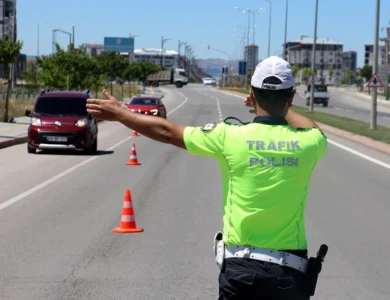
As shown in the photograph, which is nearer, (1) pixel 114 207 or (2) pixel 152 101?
(1) pixel 114 207

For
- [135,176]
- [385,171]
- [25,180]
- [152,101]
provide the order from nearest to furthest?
[25,180], [135,176], [385,171], [152,101]

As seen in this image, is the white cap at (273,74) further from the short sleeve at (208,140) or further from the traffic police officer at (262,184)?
the short sleeve at (208,140)

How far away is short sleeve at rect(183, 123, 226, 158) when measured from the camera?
13.8 feet

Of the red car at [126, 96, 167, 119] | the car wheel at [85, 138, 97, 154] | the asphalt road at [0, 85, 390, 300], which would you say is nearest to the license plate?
the car wheel at [85, 138, 97, 154]

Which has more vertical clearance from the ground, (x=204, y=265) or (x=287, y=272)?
(x=287, y=272)

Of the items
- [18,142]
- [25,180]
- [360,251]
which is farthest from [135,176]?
[18,142]

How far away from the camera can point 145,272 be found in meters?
8.85

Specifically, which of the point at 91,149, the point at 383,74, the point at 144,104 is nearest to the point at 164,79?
the point at 144,104

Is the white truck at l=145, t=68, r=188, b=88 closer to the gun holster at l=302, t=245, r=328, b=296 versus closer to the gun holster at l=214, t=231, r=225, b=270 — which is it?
the gun holster at l=214, t=231, r=225, b=270

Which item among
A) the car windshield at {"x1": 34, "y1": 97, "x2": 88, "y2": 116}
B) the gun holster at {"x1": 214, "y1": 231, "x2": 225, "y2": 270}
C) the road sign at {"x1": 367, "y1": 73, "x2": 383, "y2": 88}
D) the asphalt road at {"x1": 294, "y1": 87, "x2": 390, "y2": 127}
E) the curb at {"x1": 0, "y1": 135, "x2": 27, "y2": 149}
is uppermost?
the road sign at {"x1": 367, "y1": 73, "x2": 383, "y2": 88}

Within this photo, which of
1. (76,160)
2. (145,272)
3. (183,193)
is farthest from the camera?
(76,160)

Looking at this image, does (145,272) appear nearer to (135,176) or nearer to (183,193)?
(183,193)

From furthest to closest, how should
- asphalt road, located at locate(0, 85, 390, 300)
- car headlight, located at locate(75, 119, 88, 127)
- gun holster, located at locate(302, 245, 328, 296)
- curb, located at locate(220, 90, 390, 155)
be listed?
curb, located at locate(220, 90, 390, 155)
car headlight, located at locate(75, 119, 88, 127)
asphalt road, located at locate(0, 85, 390, 300)
gun holster, located at locate(302, 245, 328, 296)

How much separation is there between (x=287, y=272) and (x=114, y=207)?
9.85m
